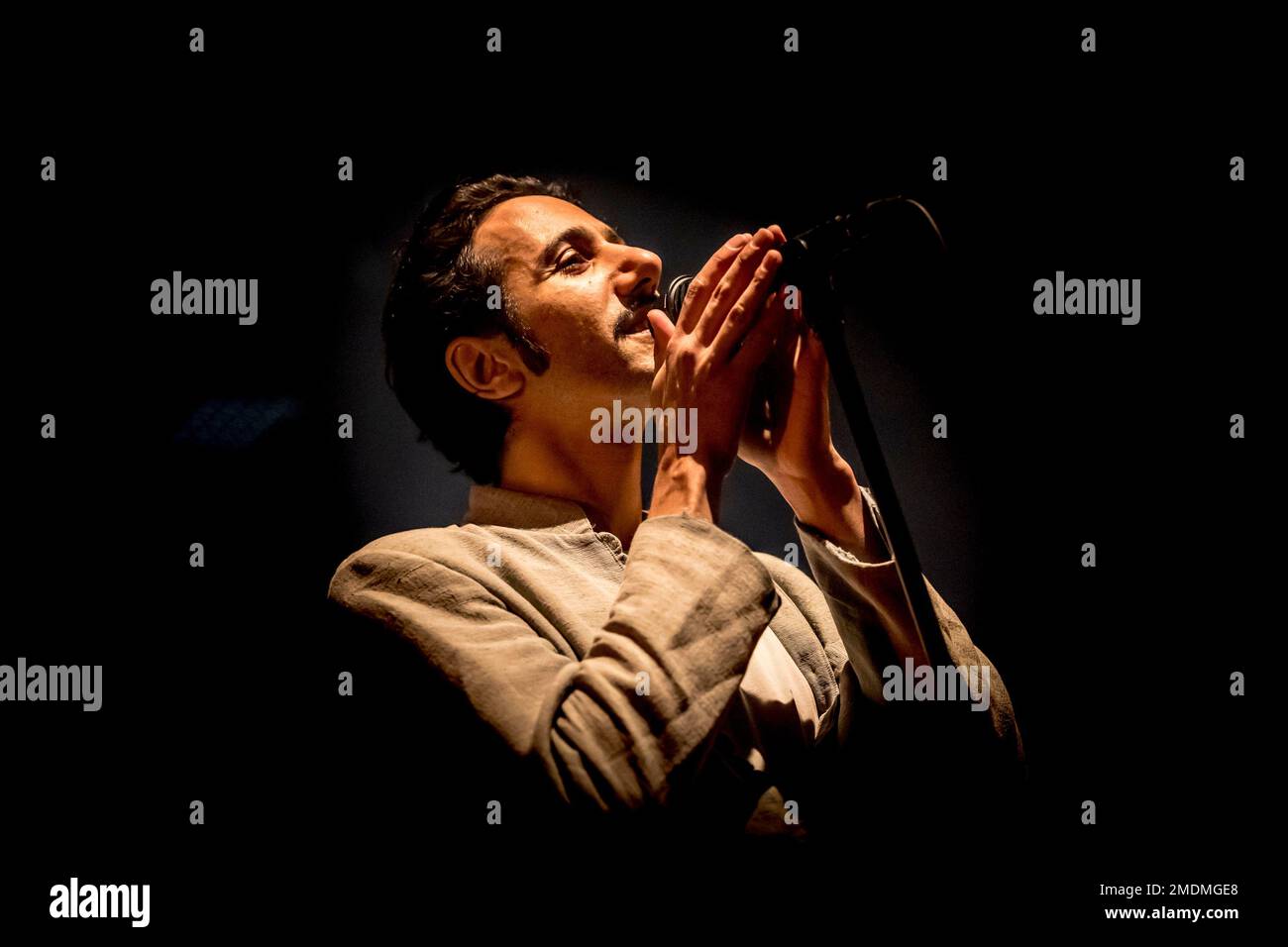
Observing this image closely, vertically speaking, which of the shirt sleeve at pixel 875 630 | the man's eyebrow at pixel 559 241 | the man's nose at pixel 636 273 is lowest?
the shirt sleeve at pixel 875 630

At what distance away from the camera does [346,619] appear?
4.73 ft

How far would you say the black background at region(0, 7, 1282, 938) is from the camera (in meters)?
1.94

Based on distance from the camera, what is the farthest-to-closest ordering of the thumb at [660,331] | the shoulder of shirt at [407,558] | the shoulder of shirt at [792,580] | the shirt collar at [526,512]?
the shoulder of shirt at [792,580]
the shirt collar at [526,512]
the thumb at [660,331]
the shoulder of shirt at [407,558]

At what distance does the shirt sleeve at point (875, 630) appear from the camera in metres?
1.56

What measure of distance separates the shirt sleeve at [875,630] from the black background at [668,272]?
398 mm

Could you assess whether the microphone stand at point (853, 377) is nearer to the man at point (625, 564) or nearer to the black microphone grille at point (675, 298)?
the man at point (625, 564)

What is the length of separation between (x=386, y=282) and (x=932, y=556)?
139cm

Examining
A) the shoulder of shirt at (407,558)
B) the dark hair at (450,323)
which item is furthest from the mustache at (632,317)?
the shoulder of shirt at (407,558)

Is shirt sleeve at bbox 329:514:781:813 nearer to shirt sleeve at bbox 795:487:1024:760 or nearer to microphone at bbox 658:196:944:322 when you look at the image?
shirt sleeve at bbox 795:487:1024:760

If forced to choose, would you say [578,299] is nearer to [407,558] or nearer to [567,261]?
[567,261]

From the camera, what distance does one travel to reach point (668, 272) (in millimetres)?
2283

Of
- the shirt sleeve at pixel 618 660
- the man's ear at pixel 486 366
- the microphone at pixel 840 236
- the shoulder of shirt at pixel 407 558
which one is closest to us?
the shirt sleeve at pixel 618 660

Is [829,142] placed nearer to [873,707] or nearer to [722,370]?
[722,370]

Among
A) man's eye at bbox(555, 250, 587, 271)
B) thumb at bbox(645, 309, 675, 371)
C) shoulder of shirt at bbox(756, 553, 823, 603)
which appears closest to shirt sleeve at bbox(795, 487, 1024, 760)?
shoulder of shirt at bbox(756, 553, 823, 603)
